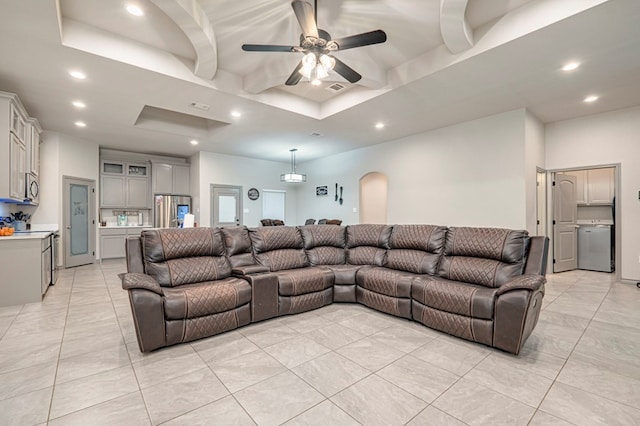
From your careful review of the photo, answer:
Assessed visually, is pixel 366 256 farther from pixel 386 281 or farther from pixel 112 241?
pixel 112 241

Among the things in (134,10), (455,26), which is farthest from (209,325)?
(455,26)

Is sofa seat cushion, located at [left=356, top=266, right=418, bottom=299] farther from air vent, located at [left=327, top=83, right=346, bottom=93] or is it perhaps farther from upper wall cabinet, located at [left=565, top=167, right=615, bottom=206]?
upper wall cabinet, located at [left=565, top=167, right=615, bottom=206]

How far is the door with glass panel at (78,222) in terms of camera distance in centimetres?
614

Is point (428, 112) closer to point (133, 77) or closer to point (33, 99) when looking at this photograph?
point (133, 77)

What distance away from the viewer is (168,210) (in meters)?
7.97

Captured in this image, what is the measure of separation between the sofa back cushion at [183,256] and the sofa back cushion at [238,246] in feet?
0.25

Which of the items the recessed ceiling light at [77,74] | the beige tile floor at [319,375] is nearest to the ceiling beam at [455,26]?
the beige tile floor at [319,375]

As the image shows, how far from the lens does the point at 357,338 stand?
8.90 feet

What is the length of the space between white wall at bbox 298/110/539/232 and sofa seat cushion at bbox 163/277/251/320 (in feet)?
14.2

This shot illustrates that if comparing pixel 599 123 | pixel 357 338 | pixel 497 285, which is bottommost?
pixel 357 338

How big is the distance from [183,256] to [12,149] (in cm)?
306

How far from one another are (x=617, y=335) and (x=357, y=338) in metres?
2.49

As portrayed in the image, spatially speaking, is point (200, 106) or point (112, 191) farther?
point (112, 191)

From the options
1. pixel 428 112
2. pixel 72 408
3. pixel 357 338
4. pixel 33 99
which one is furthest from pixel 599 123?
pixel 33 99
